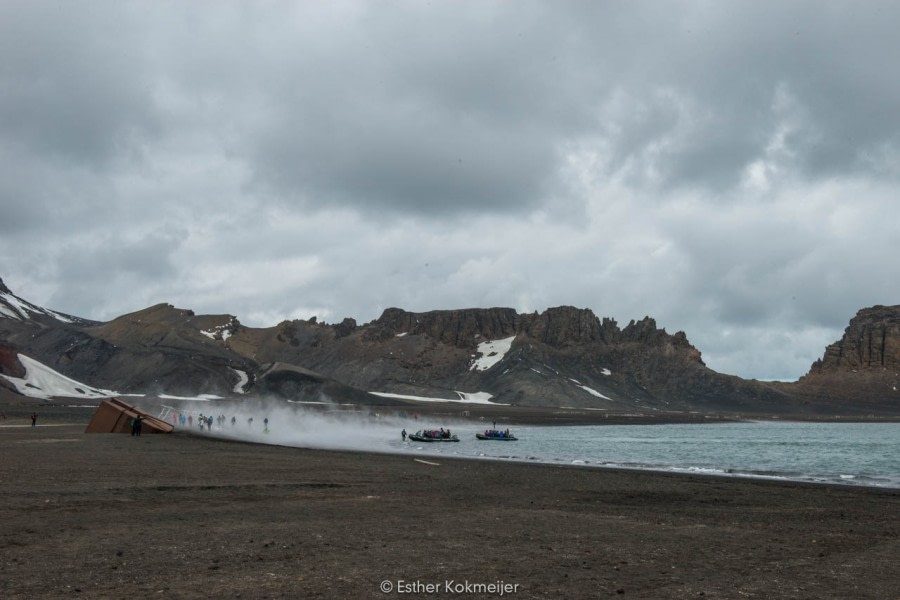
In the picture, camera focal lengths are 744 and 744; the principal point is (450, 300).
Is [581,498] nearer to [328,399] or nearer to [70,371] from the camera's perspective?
[328,399]

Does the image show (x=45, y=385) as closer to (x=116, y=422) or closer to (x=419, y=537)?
(x=116, y=422)

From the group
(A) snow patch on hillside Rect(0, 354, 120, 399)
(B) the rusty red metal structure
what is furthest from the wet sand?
(A) snow patch on hillside Rect(0, 354, 120, 399)

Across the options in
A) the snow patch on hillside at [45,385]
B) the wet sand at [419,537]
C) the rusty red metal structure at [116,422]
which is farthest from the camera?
the snow patch on hillside at [45,385]

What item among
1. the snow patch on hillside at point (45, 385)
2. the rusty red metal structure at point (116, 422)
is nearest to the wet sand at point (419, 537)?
the rusty red metal structure at point (116, 422)

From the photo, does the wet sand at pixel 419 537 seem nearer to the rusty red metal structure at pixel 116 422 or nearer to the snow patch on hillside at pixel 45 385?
the rusty red metal structure at pixel 116 422

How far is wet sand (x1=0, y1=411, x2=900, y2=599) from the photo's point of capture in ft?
35.0

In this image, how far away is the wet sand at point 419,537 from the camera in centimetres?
1068

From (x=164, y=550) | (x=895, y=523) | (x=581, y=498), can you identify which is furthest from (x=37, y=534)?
(x=895, y=523)

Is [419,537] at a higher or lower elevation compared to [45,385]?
higher

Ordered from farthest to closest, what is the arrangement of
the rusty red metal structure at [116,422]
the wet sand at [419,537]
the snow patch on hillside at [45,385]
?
the snow patch on hillside at [45,385]
the rusty red metal structure at [116,422]
the wet sand at [419,537]

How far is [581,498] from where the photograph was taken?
2389 centimetres

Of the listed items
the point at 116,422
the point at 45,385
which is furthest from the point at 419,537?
the point at 45,385

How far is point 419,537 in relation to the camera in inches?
583

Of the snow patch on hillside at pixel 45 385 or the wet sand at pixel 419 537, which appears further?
the snow patch on hillside at pixel 45 385
